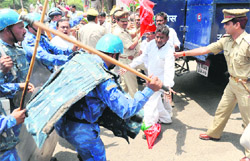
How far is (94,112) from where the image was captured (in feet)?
6.40

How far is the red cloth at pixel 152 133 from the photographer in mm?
3551

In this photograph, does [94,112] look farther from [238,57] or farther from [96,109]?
[238,57]

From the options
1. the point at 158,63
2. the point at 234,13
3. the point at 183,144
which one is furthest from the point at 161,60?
the point at 183,144

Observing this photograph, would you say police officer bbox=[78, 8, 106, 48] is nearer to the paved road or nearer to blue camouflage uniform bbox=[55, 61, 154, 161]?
the paved road

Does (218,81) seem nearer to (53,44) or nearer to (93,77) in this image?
(53,44)

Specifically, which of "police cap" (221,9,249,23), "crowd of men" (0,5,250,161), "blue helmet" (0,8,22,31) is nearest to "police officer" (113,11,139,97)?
"crowd of men" (0,5,250,161)

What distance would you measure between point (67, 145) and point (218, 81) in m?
4.80

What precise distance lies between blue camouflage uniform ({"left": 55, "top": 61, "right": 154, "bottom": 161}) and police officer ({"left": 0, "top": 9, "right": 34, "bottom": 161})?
0.41 m

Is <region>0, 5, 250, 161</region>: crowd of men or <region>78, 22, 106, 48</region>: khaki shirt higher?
<region>78, 22, 106, 48</region>: khaki shirt

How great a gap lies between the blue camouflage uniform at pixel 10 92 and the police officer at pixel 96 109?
0.41 meters

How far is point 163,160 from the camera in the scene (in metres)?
3.19

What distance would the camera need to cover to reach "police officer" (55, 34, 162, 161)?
70.7 inches

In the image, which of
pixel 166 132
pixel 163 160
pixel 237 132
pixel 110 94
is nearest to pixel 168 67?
pixel 166 132

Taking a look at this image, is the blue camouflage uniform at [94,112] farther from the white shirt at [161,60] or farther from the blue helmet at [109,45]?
the white shirt at [161,60]
